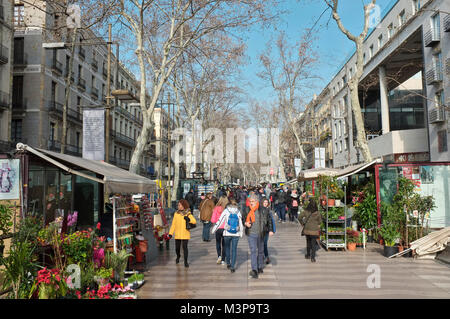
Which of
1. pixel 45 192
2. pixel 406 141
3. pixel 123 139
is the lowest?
pixel 45 192

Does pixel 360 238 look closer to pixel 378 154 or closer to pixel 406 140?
pixel 406 140

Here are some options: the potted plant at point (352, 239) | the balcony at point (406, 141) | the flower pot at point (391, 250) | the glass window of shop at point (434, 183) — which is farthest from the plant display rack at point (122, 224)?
the balcony at point (406, 141)

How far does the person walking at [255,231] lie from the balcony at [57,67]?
91.1 ft

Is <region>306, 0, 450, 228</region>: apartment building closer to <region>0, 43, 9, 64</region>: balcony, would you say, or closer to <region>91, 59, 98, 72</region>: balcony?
<region>0, 43, 9, 64</region>: balcony

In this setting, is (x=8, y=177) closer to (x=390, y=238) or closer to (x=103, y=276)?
(x=103, y=276)

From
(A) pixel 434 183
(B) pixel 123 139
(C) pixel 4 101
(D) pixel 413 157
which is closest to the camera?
(A) pixel 434 183

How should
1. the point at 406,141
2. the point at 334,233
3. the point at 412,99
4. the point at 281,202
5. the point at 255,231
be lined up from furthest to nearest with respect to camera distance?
the point at 412,99, the point at 406,141, the point at 281,202, the point at 334,233, the point at 255,231

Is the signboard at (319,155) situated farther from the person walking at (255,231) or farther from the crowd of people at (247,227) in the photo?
the person walking at (255,231)

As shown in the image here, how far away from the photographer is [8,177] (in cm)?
703

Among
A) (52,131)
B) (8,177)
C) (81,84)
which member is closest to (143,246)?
(8,177)

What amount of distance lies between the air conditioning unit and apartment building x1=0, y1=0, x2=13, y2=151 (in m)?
27.9

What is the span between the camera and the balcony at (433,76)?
76.5ft

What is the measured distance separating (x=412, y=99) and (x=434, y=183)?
26.9 meters

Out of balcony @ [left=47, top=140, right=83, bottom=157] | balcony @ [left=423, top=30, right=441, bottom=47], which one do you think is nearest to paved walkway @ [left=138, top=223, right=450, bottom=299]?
balcony @ [left=423, top=30, right=441, bottom=47]
